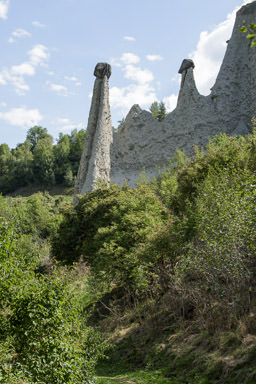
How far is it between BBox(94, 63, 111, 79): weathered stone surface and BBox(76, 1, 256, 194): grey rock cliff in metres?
0.39

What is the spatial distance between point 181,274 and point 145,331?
2749mm

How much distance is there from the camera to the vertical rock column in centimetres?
2100

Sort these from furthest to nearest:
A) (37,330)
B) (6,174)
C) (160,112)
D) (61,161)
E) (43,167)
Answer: (6,174) → (61,161) → (43,167) → (160,112) → (37,330)

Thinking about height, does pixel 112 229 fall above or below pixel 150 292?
above

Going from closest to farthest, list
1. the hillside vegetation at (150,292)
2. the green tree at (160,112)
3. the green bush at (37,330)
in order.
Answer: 1. the green bush at (37,330)
2. the hillside vegetation at (150,292)
3. the green tree at (160,112)

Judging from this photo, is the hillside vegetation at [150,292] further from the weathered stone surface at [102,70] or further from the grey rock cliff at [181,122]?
the weathered stone surface at [102,70]

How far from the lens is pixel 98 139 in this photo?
21.5 m

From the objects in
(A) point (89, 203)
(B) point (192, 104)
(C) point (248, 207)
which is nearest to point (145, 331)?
(C) point (248, 207)

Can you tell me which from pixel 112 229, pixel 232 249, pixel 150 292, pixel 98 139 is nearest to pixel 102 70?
pixel 98 139

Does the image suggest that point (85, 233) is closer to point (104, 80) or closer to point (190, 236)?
point (190, 236)

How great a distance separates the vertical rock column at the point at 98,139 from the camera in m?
21.0

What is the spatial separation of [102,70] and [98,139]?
14.9 ft

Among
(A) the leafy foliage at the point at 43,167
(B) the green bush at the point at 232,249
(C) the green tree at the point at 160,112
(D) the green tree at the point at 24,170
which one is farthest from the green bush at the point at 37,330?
(D) the green tree at the point at 24,170

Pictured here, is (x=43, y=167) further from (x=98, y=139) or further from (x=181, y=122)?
(x=181, y=122)
